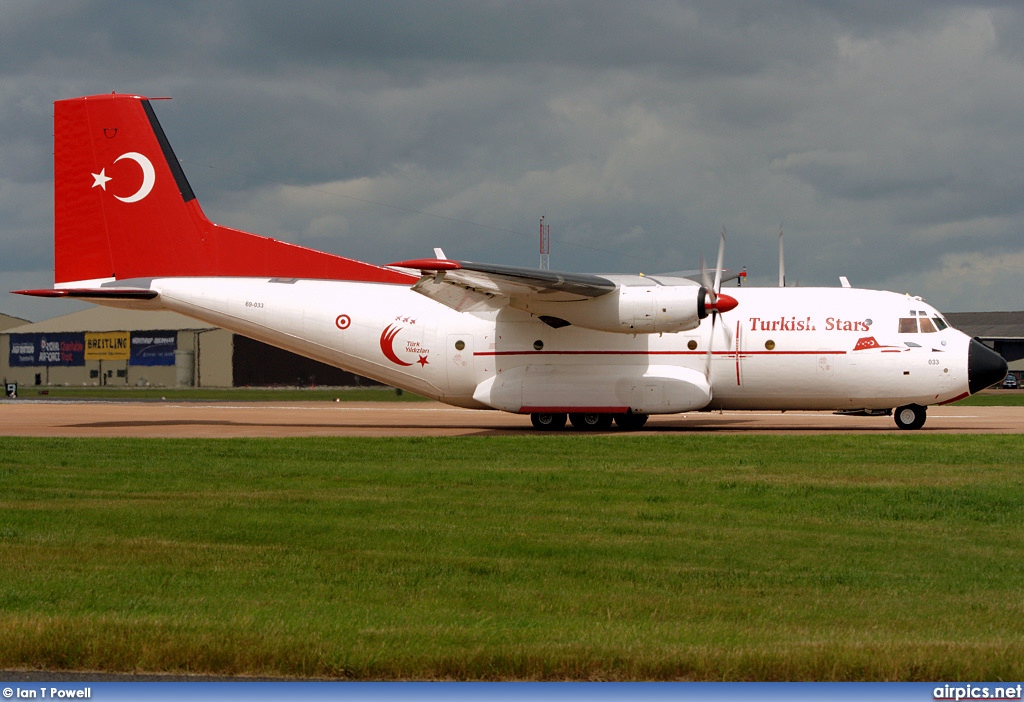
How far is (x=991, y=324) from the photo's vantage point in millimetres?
113250

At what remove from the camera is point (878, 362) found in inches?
1066

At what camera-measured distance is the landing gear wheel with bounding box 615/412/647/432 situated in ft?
98.7

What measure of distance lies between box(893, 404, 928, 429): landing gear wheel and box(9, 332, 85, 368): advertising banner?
8797 cm

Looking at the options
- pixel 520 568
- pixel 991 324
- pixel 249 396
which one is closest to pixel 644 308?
pixel 520 568

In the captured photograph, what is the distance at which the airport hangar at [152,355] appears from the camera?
3639 inches

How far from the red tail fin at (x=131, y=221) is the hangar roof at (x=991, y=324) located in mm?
89109

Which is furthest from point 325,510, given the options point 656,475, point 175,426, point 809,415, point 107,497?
point 809,415

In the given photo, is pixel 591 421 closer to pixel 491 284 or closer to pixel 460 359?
pixel 460 359

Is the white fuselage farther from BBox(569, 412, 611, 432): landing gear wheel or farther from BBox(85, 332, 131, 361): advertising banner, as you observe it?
BBox(85, 332, 131, 361): advertising banner

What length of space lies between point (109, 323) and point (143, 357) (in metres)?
6.95

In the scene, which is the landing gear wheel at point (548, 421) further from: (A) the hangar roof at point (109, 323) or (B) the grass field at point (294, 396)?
(A) the hangar roof at point (109, 323)

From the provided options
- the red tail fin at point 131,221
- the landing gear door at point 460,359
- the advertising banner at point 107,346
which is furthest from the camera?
the advertising banner at point 107,346

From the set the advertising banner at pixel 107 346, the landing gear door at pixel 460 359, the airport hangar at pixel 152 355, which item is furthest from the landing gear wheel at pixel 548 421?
the advertising banner at pixel 107 346

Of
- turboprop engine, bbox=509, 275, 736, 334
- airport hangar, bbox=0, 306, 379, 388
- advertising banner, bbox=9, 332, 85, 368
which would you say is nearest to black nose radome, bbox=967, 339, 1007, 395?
turboprop engine, bbox=509, 275, 736, 334
